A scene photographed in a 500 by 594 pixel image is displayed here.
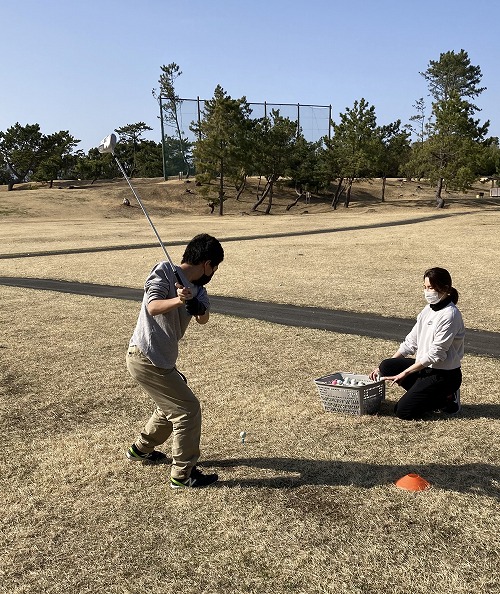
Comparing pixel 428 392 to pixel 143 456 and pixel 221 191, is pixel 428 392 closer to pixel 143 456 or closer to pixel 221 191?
pixel 143 456

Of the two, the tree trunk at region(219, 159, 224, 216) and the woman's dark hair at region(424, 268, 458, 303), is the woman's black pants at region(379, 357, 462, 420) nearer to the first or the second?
the woman's dark hair at region(424, 268, 458, 303)

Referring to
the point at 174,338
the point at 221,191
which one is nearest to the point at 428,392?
the point at 174,338

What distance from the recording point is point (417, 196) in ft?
215

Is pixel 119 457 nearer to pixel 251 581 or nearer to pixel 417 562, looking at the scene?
pixel 251 581

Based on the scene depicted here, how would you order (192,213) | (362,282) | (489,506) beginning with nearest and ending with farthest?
(489,506), (362,282), (192,213)

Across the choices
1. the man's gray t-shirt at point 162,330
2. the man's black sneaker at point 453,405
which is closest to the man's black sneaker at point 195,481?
the man's gray t-shirt at point 162,330

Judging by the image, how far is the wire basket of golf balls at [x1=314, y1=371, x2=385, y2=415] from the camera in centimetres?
627

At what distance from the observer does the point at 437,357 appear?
6.19 meters

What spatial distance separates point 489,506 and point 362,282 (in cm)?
1167

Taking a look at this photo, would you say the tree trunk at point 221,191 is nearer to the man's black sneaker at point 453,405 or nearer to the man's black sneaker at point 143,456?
the man's black sneaker at point 453,405

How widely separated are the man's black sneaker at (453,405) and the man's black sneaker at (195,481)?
2.74m

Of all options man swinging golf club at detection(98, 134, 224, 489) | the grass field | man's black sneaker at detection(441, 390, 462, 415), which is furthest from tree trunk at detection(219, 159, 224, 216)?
man swinging golf club at detection(98, 134, 224, 489)

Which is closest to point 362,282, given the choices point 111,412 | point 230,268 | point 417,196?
point 230,268

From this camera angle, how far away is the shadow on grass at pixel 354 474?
486 centimetres
